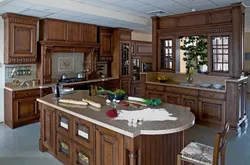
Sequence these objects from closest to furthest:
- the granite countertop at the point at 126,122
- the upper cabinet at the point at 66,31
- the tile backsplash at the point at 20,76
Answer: the granite countertop at the point at 126,122
the tile backsplash at the point at 20,76
the upper cabinet at the point at 66,31

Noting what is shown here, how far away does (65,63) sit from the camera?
6160mm

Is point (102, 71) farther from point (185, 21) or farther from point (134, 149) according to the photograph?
point (134, 149)

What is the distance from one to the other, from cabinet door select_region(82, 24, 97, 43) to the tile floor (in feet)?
8.90

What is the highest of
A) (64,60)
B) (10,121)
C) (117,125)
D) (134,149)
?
(64,60)

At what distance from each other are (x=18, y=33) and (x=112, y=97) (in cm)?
312

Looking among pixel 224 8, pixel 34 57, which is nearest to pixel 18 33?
pixel 34 57

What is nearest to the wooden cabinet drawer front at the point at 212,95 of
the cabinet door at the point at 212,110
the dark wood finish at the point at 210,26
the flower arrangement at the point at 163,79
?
the cabinet door at the point at 212,110

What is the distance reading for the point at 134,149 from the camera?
6.34 ft

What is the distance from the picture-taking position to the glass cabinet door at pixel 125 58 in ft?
23.7

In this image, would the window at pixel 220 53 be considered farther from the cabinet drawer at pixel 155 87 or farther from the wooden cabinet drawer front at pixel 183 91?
the cabinet drawer at pixel 155 87

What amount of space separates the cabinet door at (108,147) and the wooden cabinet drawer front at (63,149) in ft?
2.11

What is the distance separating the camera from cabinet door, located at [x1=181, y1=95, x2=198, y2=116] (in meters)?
4.84

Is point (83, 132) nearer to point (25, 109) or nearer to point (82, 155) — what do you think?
point (82, 155)

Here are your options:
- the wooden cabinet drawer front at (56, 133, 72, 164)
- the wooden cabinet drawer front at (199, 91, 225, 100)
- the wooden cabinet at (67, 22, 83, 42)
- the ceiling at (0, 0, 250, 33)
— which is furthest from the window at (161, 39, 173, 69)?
the wooden cabinet drawer front at (56, 133, 72, 164)
